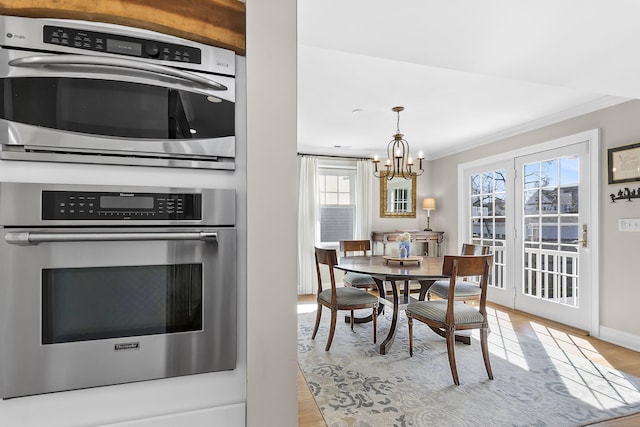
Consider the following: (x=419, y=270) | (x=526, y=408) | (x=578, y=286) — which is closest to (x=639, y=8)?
(x=419, y=270)

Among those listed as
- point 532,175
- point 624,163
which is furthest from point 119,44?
point 532,175

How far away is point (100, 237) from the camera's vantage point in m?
0.77

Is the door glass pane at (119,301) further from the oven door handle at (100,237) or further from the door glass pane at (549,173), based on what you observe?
the door glass pane at (549,173)

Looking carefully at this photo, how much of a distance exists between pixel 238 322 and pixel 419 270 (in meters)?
2.29

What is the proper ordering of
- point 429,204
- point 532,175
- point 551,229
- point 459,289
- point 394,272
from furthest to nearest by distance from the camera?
point 429,204, point 532,175, point 551,229, point 459,289, point 394,272

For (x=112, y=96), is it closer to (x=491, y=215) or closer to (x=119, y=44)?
(x=119, y=44)

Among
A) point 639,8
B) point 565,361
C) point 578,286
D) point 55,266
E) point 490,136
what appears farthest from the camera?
point 490,136

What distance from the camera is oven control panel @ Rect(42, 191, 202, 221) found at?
0.77 metres

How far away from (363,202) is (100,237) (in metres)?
5.09

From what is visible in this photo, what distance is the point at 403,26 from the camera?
5.61 ft

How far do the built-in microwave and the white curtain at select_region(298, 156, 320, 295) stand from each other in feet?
14.8

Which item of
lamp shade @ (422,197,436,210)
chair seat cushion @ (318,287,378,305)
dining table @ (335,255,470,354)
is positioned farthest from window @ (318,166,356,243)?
chair seat cushion @ (318,287,378,305)

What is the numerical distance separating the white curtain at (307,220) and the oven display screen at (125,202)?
4.56 metres

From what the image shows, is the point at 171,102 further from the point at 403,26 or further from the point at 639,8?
the point at 639,8
